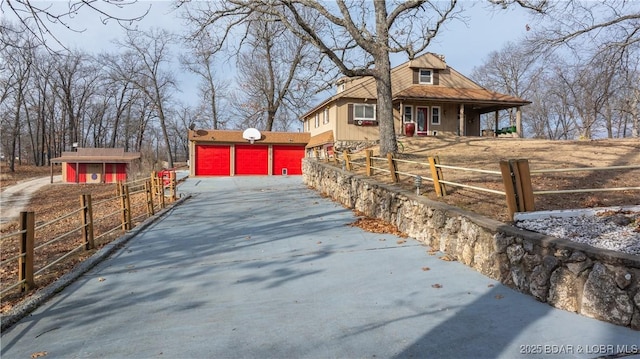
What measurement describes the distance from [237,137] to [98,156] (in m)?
15.6

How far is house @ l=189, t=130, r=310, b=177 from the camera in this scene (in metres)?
29.2

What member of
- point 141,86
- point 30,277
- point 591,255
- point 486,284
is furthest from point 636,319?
point 141,86

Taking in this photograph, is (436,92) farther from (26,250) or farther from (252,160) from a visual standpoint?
(26,250)

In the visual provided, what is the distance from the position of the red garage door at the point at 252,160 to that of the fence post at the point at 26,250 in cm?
2516

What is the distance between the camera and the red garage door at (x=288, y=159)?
101 ft

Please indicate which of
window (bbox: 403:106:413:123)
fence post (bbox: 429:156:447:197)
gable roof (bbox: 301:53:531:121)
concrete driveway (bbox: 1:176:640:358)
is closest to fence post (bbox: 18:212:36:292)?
concrete driveway (bbox: 1:176:640:358)

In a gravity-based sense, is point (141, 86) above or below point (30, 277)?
above

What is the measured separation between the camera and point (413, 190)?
8531mm

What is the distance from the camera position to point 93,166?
36.1m

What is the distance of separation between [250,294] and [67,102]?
2288 inches

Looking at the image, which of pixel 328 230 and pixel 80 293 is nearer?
pixel 80 293

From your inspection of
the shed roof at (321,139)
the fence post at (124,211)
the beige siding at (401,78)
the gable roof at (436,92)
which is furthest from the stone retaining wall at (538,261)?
the beige siding at (401,78)

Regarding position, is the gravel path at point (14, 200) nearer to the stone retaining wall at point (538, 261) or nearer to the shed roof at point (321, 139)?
the shed roof at point (321, 139)

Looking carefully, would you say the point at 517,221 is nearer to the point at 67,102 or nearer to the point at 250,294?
the point at 250,294
